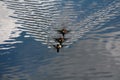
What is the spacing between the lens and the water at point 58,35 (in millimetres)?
42719

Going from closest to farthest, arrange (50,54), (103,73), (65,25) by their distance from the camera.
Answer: (103,73), (50,54), (65,25)

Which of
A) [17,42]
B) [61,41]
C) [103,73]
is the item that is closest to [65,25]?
[61,41]

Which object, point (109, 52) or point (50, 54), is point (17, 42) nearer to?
point (50, 54)

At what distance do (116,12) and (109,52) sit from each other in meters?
11.7

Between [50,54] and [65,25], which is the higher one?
[65,25]

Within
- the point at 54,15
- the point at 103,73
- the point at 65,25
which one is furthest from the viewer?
the point at 54,15

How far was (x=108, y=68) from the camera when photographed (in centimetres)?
4362

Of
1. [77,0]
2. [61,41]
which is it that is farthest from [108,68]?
[77,0]

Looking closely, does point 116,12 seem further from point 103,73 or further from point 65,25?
point 103,73

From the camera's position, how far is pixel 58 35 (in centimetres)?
4684

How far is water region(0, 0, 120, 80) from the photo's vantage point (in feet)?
140

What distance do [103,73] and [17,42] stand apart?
43.1 ft

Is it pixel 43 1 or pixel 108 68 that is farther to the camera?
pixel 43 1

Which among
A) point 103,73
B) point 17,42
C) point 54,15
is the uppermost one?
point 54,15
